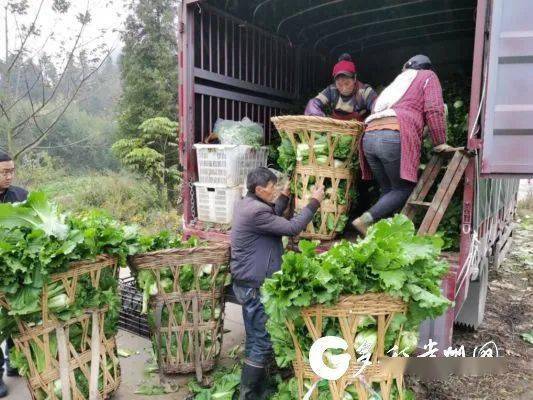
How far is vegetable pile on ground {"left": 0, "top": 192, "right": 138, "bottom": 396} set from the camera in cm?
254


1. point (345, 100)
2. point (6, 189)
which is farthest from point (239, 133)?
point (6, 189)

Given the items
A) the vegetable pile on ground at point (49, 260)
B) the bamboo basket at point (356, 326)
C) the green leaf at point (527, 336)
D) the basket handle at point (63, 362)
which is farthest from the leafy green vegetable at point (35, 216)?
the green leaf at point (527, 336)

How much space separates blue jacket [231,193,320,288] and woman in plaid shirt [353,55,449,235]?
0.66 meters

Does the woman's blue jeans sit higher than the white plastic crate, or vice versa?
the woman's blue jeans

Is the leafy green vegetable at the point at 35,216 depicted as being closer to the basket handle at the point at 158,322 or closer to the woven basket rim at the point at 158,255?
the woven basket rim at the point at 158,255

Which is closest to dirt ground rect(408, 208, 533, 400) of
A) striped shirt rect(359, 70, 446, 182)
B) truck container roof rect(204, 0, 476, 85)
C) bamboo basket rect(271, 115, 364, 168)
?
striped shirt rect(359, 70, 446, 182)

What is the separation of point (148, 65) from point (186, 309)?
11.3m

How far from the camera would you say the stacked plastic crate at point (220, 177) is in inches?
160

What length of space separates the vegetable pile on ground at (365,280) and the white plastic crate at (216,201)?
5.89 ft

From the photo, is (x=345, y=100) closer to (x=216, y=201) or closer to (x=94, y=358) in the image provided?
(x=216, y=201)

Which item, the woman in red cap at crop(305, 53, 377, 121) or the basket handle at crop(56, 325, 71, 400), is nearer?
the basket handle at crop(56, 325, 71, 400)

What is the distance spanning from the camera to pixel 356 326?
7.42 feet

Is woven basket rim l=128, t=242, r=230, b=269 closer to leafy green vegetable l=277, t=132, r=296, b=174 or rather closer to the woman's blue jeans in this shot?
leafy green vegetable l=277, t=132, r=296, b=174

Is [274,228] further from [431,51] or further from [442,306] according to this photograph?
[431,51]
